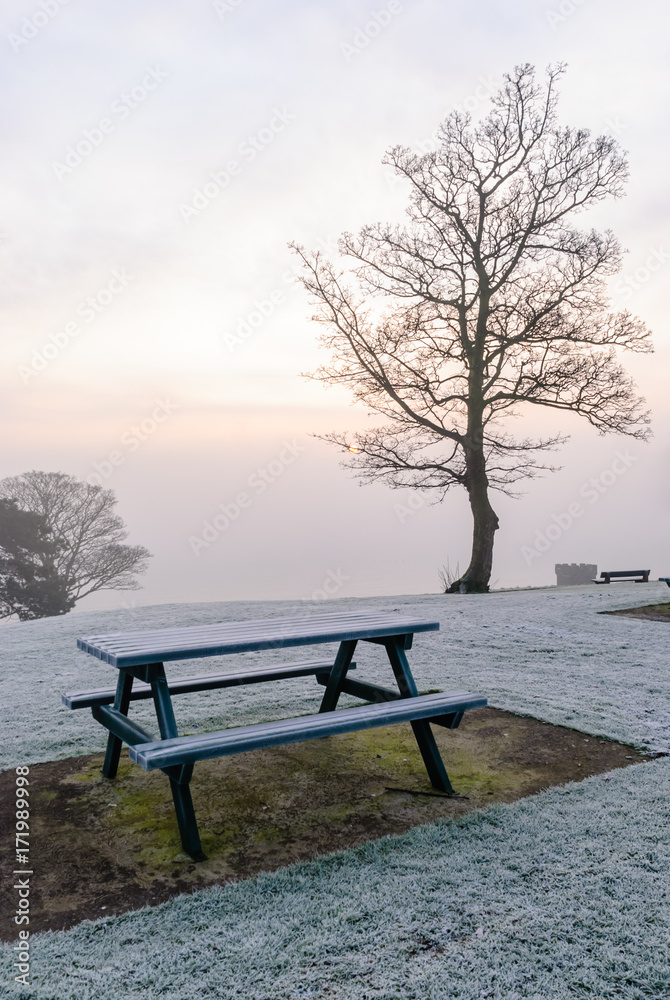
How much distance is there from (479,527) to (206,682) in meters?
13.1

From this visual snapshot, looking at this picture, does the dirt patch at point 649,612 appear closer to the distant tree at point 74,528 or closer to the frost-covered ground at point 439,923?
the frost-covered ground at point 439,923

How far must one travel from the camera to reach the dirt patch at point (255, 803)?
8.52 feet

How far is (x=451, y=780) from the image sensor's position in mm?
3549

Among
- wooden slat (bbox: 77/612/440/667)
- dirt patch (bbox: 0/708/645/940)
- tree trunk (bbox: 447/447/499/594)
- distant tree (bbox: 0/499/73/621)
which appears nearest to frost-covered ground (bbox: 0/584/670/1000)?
dirt patch (bbox: 0/708/645/940)

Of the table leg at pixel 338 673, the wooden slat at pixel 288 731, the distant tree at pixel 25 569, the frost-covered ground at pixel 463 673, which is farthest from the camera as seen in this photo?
the distant tree at pixel 25 569

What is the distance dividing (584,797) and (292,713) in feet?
7.14

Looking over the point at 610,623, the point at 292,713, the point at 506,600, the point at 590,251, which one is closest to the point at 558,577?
the point at 590,251

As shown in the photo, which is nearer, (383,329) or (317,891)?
(317,891)

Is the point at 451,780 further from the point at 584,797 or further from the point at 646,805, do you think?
the point at 646,805

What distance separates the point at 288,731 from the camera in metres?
2.83

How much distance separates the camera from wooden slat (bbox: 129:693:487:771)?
2543mm

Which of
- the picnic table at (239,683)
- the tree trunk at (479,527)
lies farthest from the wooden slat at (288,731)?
the tree trunk at (479,527)

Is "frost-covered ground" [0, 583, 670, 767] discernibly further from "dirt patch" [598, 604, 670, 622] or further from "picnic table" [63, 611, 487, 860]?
"picnic table" [63, 611, 487, 860]

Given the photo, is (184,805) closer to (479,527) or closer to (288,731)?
(288,731)
